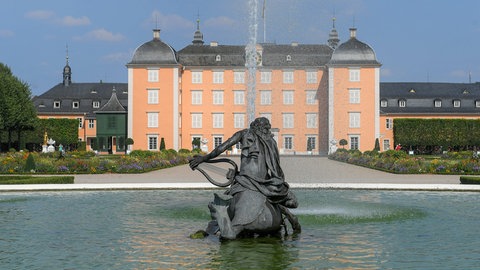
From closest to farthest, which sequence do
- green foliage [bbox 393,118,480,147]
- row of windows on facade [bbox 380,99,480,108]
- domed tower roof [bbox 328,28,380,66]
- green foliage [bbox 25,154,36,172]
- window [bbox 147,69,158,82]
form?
green foliage [bbox 25,154,36,172] < domed tower roof [bbox 328,28,380,66] < window [bbox 147,69,158,82] < green foliage [bbox 393,118,480,147] < row of windows on facade [bbox 380,99,480,108]

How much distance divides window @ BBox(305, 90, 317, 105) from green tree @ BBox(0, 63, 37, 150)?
24179 mm

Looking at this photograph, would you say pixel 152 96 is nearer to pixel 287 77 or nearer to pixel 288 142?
pixel 287 77

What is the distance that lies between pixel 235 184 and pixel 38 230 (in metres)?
3.26

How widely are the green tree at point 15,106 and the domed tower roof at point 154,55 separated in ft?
32.4

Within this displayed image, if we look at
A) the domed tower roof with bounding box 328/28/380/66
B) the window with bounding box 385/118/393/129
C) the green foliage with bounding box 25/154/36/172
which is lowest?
the green foliage with bounding box 25/154/36/172

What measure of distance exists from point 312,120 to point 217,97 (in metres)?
8.90

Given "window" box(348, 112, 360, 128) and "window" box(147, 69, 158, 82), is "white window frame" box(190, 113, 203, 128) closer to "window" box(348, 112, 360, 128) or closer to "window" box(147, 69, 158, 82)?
"window" box(147, 69, 158, 82)

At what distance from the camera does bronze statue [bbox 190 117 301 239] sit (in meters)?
8.16

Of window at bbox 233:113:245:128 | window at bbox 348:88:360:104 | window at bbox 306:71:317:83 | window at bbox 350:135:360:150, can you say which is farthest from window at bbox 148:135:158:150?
window at bbox 348:88:360:104

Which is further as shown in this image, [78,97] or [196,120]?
[78,97]

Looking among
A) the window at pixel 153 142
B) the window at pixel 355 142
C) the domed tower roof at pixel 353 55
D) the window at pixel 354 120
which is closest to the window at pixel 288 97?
the domed tower roof at pixel 353 55

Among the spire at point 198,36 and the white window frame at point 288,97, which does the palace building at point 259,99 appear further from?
Result: the spire at point 198,36

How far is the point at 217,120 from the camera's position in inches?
2243

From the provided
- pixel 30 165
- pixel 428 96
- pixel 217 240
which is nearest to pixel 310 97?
pixel 428 96
